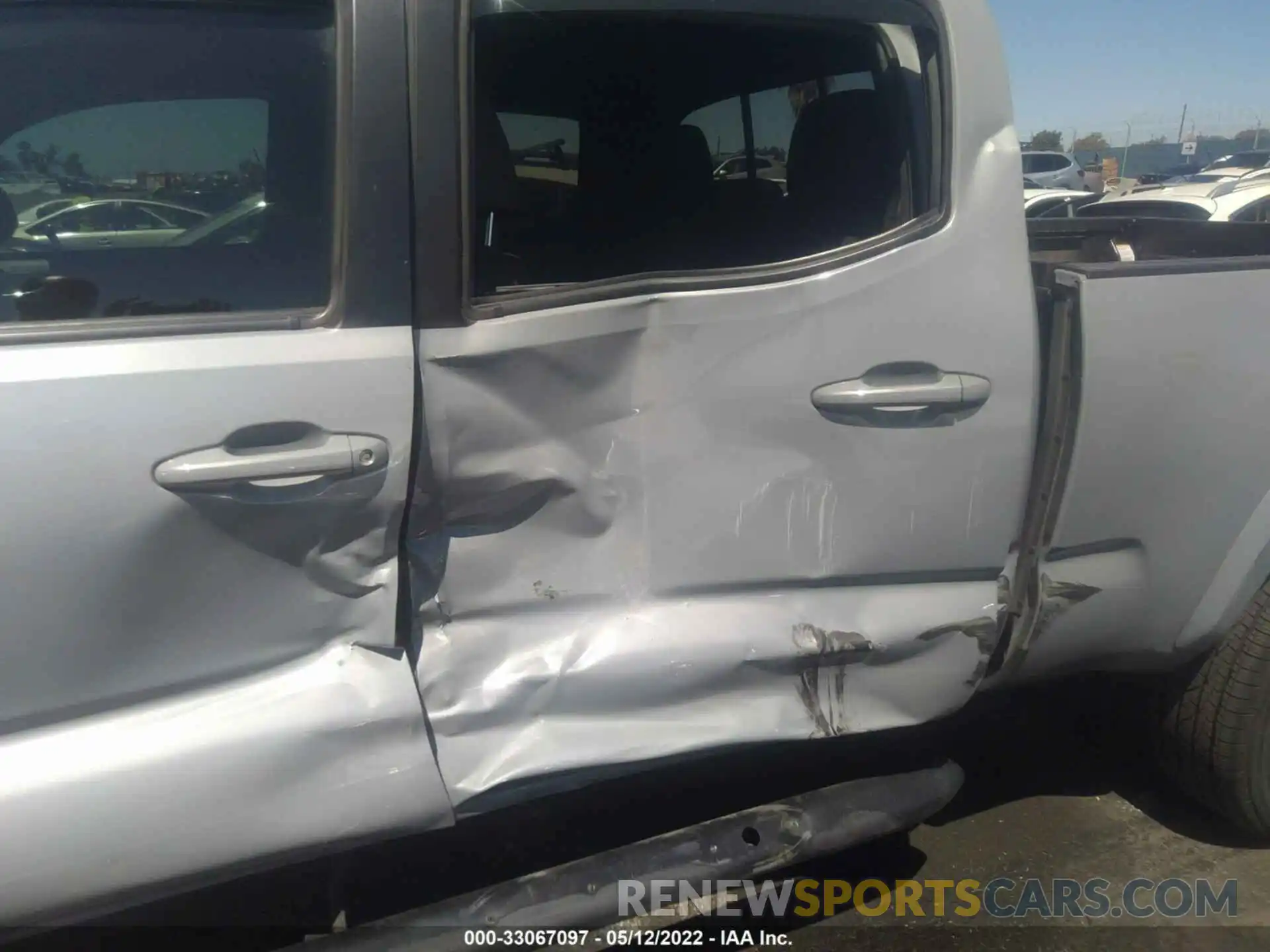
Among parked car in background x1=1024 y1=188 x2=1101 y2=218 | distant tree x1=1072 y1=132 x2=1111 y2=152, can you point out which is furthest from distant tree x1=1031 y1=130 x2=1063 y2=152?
parked car in background x1=1024 y1=188 x2=1101 y2=218

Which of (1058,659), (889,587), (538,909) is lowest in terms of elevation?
(538,909)

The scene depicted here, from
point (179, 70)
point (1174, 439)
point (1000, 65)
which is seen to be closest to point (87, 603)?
point (179, 70)

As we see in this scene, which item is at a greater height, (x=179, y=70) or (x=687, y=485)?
(x=179, y=70)

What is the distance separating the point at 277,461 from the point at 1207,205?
8.13 m

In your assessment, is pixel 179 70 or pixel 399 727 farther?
pixel 399 727

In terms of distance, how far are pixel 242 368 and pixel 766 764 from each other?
55.8 inches

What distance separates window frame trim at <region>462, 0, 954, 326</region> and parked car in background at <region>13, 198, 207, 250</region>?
446mm

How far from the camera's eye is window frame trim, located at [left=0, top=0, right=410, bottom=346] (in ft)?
5.36

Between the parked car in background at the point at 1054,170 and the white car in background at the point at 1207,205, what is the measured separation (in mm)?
14219

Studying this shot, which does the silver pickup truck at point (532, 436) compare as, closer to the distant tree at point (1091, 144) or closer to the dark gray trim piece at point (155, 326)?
the dark gray trim piece at point (155, 326)

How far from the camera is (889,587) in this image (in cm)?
208

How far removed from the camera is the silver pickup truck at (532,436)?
1.56 metres

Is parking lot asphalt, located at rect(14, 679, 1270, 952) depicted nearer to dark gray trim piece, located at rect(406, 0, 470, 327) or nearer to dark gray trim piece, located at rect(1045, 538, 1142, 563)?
dark gray trim piece, located at rect(1045, 538, 1142, 563)

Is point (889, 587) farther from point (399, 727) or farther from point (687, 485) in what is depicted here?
point (399, 727)
